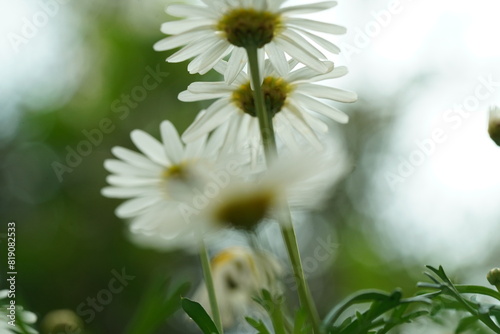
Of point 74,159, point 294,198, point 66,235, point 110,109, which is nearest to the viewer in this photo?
point 294,198

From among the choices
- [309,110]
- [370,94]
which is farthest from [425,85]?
[309,110]

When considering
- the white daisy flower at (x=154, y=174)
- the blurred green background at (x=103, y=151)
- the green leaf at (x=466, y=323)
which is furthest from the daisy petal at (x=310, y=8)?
the blurred green background at (x=103, y=151)

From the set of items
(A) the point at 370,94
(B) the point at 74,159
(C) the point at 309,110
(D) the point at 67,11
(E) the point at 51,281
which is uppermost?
(D) the point at 67,11

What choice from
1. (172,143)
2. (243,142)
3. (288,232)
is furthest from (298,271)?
(172,143)

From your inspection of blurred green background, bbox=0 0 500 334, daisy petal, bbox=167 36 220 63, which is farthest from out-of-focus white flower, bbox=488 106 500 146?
blurred green background, bbox=0 0 500 334

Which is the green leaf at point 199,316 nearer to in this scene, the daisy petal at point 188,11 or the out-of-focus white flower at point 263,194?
the out-of-focus white flower at point 263,194

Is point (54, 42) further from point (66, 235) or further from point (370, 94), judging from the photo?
point (370, 94)

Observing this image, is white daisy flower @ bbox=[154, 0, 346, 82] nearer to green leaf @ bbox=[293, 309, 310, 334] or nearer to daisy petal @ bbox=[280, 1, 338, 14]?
daisy petal @ bbox=[280, 1, 338, 14]
